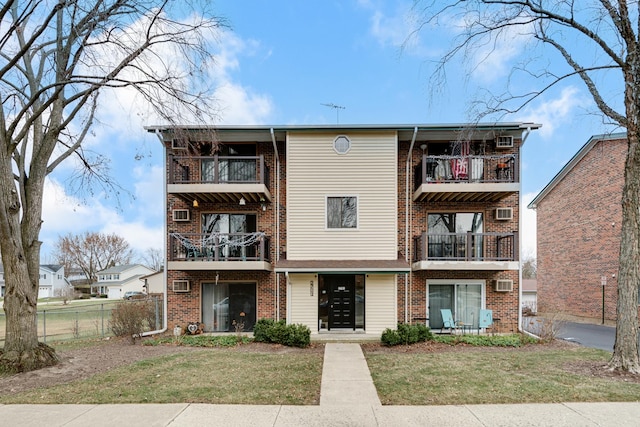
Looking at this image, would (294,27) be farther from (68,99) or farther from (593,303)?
(593,303)

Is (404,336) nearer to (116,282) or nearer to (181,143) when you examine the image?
(181,143)

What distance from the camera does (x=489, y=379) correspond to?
21.8ft

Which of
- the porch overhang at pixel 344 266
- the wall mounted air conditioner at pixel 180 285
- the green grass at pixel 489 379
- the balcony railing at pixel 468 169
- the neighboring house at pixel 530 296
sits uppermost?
the balcony railing at pixel 468 169

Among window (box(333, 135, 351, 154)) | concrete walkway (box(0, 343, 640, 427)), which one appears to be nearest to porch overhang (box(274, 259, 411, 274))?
window (box(333, 135, 351, 154))

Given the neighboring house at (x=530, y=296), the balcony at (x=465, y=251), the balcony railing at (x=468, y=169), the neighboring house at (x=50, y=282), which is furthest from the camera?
the neighboring house at (x=50, y=282)

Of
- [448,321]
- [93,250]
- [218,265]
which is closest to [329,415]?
[218,265]

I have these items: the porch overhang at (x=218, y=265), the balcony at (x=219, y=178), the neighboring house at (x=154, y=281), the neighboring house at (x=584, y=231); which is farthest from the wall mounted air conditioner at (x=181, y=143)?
the neighboring house at (x=584, y=231)

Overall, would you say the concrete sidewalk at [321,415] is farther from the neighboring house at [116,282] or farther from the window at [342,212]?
the neighboring house at [116,282]

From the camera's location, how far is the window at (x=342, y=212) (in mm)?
12359

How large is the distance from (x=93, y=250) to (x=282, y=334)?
58.7 metres

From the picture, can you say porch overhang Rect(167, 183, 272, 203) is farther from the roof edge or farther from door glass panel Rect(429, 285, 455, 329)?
the roof edge

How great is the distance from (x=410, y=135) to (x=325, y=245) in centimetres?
483

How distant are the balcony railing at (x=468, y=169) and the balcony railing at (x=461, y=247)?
6.29 ft

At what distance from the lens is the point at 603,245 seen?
17.3 metres
